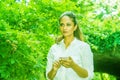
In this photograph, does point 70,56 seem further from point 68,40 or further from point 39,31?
point 39,31

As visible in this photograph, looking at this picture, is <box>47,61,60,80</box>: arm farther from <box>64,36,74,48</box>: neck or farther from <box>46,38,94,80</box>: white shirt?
<box>64,36,74,48</box>: neck

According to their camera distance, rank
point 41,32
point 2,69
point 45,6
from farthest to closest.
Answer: point 45,6 < point 41,32 < point 2,69

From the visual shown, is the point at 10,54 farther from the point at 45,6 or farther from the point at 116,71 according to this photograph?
the point at 116,71

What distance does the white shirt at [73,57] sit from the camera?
2730mm

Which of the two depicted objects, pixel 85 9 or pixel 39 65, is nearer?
pixel 39 65

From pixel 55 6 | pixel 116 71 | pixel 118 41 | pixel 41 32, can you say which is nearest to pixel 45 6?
pixel 55 6

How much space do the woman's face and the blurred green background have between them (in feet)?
9.15

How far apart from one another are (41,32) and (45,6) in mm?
839

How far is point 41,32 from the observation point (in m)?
7.46

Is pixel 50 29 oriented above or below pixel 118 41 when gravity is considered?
above

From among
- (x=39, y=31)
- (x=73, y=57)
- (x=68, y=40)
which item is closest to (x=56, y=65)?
(x=73, y=57)

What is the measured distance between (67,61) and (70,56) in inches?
5.1

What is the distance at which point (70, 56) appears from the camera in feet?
9.02

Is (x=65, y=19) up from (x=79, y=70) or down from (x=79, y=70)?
up
